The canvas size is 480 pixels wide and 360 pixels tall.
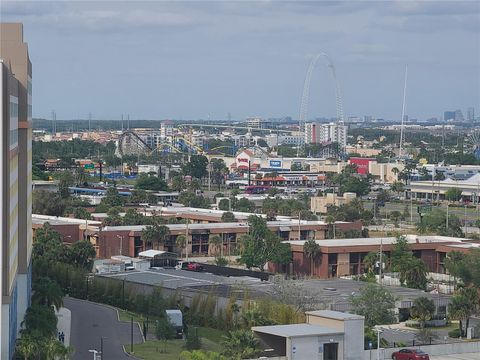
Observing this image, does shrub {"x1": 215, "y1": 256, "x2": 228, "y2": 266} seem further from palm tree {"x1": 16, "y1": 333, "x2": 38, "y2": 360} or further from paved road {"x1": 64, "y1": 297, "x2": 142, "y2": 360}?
palm tree {"x1": 16, "y1": 333, "x2": 38, "y2": 360}

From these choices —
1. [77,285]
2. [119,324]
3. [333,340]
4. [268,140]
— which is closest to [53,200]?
[77,285]

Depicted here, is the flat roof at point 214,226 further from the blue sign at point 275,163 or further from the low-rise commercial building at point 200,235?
the blue sign at point 275,163

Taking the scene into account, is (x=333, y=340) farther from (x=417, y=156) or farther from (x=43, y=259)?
(x=417, y=156)

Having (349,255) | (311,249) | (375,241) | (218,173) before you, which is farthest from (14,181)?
(218,173)

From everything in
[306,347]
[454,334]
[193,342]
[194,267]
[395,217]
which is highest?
[306,347]

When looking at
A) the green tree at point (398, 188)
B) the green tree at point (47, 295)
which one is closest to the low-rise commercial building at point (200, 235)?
the green tree at point (47, 295)

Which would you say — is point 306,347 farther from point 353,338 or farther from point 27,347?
point 27,347
